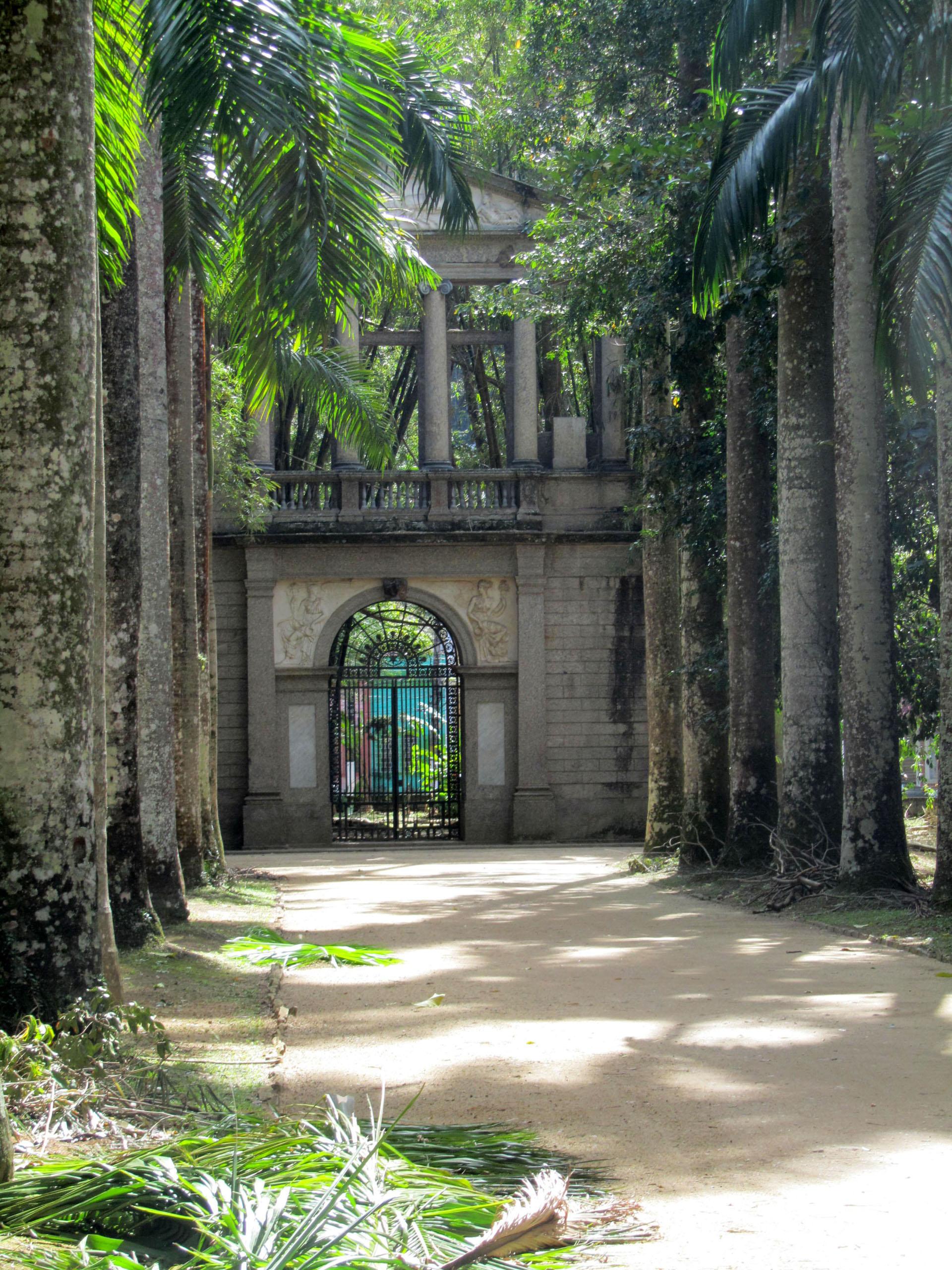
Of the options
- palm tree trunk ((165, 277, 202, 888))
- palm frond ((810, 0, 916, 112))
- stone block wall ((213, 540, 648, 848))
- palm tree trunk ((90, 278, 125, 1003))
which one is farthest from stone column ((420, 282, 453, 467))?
palm tree trunk ((90, 278, 125, 1003))

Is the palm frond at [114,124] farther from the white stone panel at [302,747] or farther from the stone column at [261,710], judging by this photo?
the white stone panel at [302,747]

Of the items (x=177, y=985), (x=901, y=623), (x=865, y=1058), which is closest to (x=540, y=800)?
(x=901, y=623)

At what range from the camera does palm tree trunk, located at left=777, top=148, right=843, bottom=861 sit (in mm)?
11070

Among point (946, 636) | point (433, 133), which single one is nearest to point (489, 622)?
point (433, 133)

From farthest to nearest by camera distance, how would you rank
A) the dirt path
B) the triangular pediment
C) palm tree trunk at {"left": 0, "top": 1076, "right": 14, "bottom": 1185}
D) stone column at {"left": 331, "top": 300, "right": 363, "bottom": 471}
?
1. the triangular pediment
2. stone column at {"left": 331, "top": 300, "right": 363, "bottom": 471}
3. the dirt path
4. palm tree trunk at {"left": 0, "top": 1076, "right": 14, "bottom": 1185}

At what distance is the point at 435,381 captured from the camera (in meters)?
23.5

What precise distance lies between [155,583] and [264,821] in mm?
12905

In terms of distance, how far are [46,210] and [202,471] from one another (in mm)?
8713

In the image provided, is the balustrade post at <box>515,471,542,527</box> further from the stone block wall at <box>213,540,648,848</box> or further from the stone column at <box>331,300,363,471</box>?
the stone column at <box>331,300,363,471</box>

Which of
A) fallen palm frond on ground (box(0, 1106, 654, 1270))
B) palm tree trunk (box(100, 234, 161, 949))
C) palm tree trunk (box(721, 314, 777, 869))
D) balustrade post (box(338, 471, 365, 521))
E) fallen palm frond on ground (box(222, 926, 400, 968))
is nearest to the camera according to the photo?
fallen palm frond on ground (box(0, 1106, 654, 1270))

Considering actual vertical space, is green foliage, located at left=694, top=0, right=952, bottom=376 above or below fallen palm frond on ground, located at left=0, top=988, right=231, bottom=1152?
above

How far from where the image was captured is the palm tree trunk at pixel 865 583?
9984 mm

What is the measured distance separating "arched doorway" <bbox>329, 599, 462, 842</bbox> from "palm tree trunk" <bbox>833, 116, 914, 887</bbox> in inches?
513

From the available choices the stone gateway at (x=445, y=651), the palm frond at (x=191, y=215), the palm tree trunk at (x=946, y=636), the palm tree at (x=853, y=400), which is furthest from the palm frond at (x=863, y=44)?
the stone gateway at (x=445, y=651)
